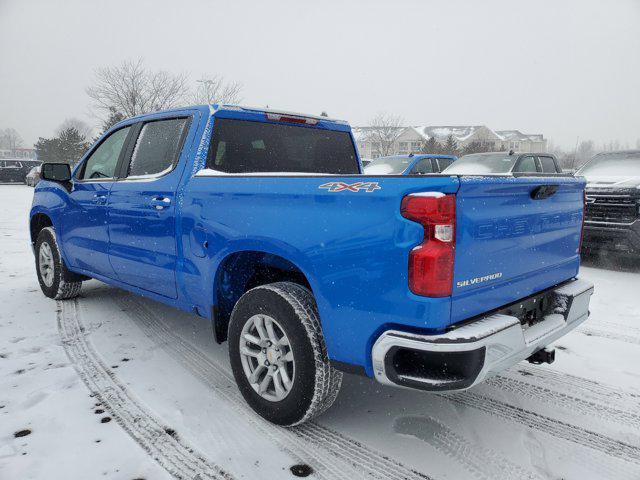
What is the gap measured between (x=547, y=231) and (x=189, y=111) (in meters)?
2.54

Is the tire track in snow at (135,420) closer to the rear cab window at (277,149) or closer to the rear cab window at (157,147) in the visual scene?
the rear cab window at (157,147)

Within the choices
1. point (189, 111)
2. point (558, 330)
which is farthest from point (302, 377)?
point (189, 111)

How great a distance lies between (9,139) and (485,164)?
572ft

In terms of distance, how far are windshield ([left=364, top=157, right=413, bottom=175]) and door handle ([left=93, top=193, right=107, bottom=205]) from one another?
8.98m

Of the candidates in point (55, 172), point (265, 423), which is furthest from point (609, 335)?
point (55, 172)

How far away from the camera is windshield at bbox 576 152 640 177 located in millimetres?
7676

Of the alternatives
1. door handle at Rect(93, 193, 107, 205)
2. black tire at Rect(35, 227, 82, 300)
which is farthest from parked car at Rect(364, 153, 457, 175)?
door handle at Rect(93, 193, 107, 205)

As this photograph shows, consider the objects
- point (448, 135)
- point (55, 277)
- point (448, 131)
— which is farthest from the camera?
point (448, 131)

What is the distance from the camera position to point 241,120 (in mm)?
3338

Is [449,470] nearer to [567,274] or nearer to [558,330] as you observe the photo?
[558,330]

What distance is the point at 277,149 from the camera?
11.6 ft

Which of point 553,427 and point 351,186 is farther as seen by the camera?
point 553,427

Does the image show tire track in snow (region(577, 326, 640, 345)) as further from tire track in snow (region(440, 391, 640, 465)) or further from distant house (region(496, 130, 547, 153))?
distant house (region(496, 130, 547, 153))

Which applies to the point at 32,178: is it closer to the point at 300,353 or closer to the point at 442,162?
the point at 442,162
